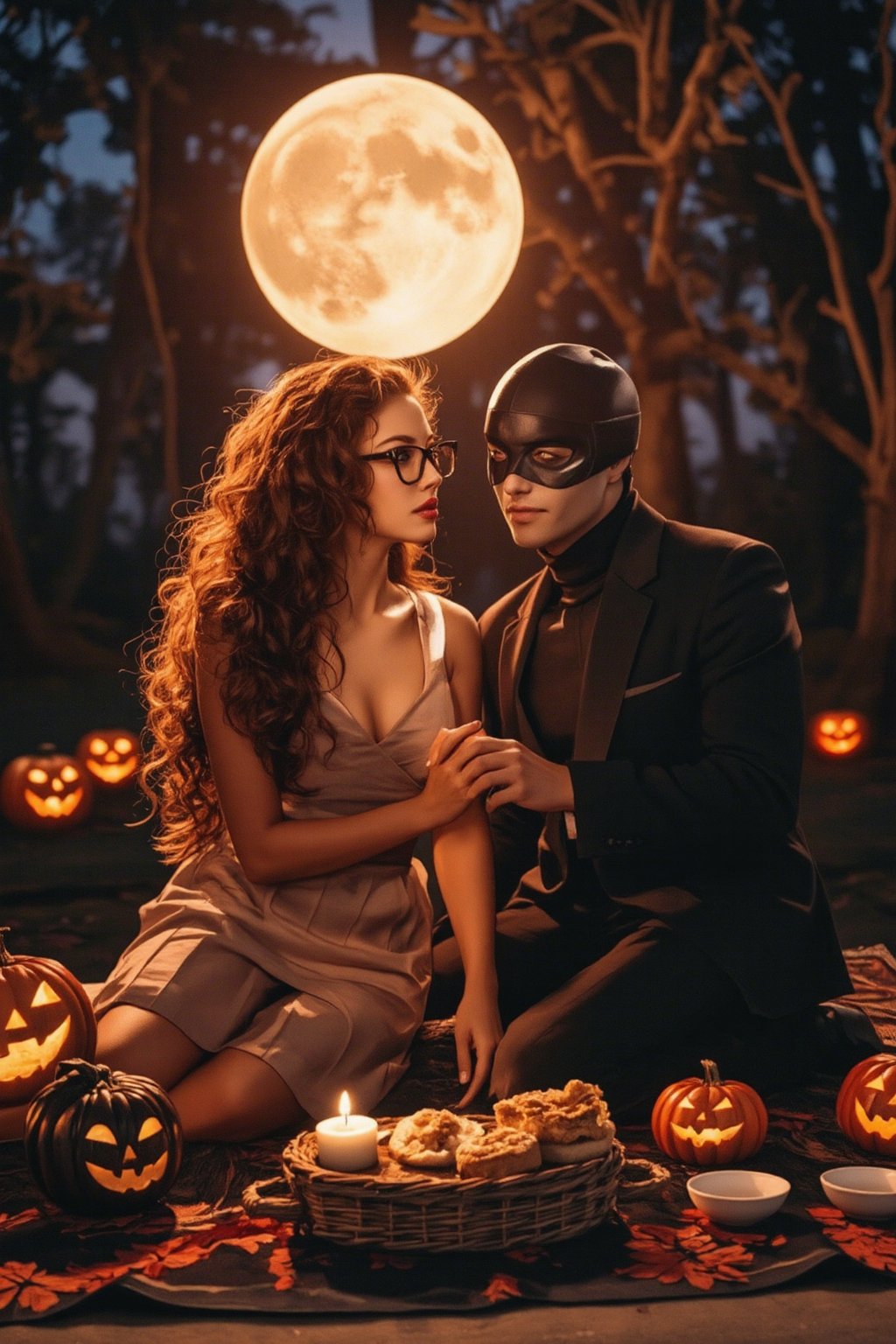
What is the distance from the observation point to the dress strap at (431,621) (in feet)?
13.4

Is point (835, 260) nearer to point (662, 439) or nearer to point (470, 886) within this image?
point (662, 439)

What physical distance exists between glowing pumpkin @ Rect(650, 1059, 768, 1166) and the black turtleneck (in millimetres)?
889

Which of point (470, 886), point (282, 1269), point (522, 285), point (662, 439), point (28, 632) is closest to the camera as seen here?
point (282, 1269)

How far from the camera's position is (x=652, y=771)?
12.3 feet

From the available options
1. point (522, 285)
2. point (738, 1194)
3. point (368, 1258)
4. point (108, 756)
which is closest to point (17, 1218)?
point (368, 1258)

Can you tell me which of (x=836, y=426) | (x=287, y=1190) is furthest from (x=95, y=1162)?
(x=836, y=426)

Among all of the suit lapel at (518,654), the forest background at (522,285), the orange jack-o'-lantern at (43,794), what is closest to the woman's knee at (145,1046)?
the suit lapel at (518,654)

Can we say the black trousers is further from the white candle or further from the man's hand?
the white candle

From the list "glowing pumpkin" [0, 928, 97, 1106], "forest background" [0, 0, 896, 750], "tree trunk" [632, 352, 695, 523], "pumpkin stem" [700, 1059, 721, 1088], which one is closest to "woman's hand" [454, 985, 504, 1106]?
"pumpkin stem" [700, 1059, 721, 1088]

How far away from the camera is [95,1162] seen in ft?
10.4

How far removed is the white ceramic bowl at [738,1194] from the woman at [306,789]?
0.67m

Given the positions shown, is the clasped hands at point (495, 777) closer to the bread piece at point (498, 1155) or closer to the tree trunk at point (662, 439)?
the bread piece at point (498, 1155)

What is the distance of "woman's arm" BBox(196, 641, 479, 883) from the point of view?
3.79 metres

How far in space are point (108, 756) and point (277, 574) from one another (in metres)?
4.27
